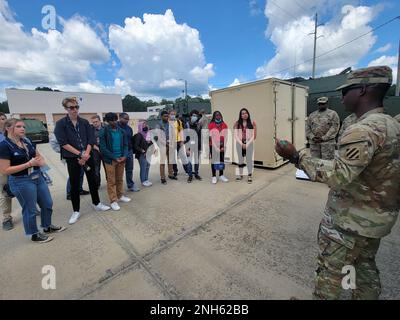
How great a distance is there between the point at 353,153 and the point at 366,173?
0.22m

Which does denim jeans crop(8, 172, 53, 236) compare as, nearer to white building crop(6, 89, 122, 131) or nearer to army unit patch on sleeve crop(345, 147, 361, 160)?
army unit patch on sleeve crop(345, 147, 361, 160)

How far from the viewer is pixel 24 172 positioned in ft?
7.91

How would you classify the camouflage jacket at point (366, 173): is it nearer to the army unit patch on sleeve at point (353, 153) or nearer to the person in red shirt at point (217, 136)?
the army unit patch on sleeve at point (353, 153)

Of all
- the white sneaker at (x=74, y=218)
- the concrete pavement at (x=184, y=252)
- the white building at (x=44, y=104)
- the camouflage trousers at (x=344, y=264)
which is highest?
the white building at (x=44, y=104)

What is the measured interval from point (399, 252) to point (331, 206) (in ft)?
5.28

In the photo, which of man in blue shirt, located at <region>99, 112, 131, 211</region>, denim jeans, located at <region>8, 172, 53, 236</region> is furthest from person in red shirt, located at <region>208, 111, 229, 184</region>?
denim jeans, located at <region>8, 172, 53, 236</region>

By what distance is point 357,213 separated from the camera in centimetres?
129

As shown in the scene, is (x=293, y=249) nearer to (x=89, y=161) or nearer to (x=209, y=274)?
(x=209, y=274)

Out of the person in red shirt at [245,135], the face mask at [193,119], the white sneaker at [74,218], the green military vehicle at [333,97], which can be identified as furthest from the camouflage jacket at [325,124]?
the white sneaker at [74,218]

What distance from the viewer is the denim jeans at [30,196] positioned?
2.40m

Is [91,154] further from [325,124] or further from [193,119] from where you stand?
[325,124]

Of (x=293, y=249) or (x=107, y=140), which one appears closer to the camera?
(x=293, y=249)

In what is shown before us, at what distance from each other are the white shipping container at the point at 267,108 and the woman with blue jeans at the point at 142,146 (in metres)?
2.52
